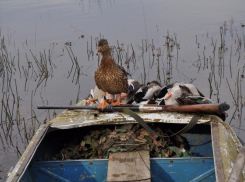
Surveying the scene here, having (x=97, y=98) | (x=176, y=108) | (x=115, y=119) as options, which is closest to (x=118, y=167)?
(x=115, y=119)

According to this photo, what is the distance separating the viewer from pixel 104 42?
4625 millimetres

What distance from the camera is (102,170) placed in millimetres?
4273

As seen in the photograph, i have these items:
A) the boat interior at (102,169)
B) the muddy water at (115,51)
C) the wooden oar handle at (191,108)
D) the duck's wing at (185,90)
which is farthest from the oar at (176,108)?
the muddy water at (115,51)

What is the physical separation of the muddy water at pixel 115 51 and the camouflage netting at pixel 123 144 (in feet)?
5.80

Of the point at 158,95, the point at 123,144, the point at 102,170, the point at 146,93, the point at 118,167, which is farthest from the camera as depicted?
the point at 146,93

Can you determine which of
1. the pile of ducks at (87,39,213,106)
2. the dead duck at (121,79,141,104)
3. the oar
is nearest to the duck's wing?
the pile of ducks at (87,39,213,106)

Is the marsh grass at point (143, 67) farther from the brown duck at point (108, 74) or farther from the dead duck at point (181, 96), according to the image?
the brown duck at point (108, 74)

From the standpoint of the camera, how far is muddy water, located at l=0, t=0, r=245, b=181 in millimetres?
7387

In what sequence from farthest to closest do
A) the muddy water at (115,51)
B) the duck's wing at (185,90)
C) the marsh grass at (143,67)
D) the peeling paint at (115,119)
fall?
the marsh grass at (143,67), the muddy water at (115,51), the duck's wing at (185,90), the peeling paint at (115,119)

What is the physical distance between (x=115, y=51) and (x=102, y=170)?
5.79 m

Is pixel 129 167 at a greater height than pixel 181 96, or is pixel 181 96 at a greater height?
pixel 181 96

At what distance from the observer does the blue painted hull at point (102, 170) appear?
165 inches

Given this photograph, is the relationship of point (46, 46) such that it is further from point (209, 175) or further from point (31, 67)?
point (209, 175)

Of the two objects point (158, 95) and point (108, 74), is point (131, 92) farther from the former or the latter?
point (108, 74)
